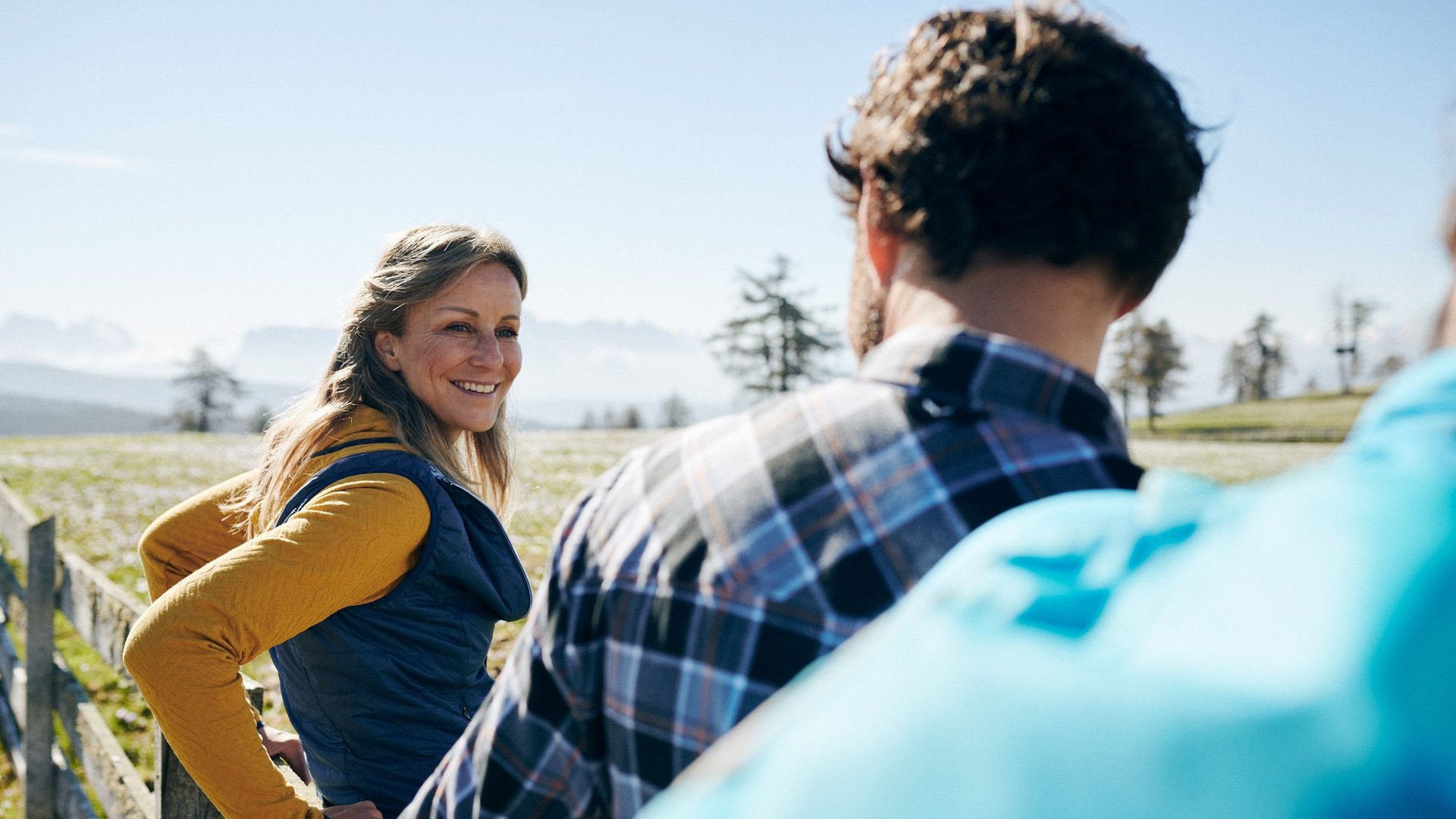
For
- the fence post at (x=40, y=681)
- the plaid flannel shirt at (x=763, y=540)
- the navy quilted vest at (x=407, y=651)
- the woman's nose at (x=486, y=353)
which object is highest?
the woman's nose at (x=486, y=353)

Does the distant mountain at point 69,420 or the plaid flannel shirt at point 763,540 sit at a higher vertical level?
the plaid flannel shirt at point 763,540

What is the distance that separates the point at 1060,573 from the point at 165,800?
3.41 m

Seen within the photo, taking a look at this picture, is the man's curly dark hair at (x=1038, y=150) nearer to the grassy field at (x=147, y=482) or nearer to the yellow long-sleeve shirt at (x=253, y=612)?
the yellow long-sleeve shirt at (x=253, y=612)

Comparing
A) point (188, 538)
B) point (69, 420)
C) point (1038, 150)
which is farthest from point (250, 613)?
point (69, 420)

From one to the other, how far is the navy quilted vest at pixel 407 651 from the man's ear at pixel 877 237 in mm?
1484

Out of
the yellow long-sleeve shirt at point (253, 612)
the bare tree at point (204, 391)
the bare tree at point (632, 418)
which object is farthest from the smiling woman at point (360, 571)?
the bare tree at point (204, 391)

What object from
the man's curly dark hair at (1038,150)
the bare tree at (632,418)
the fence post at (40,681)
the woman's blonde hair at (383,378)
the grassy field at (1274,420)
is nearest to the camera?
the man's curly dark hair at (1038,150)

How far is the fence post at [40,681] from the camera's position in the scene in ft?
16.3

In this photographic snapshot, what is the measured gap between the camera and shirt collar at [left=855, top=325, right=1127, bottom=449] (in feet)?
3.87

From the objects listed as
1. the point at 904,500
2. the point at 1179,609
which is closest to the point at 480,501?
the point at 904,500

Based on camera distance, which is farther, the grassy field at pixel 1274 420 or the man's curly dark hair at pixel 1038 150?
the grassy field at pixel 1274 420

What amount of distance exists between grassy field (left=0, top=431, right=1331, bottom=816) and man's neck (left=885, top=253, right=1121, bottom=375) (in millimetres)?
2265

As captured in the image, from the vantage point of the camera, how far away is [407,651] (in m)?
2.45

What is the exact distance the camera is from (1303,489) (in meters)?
0.59
